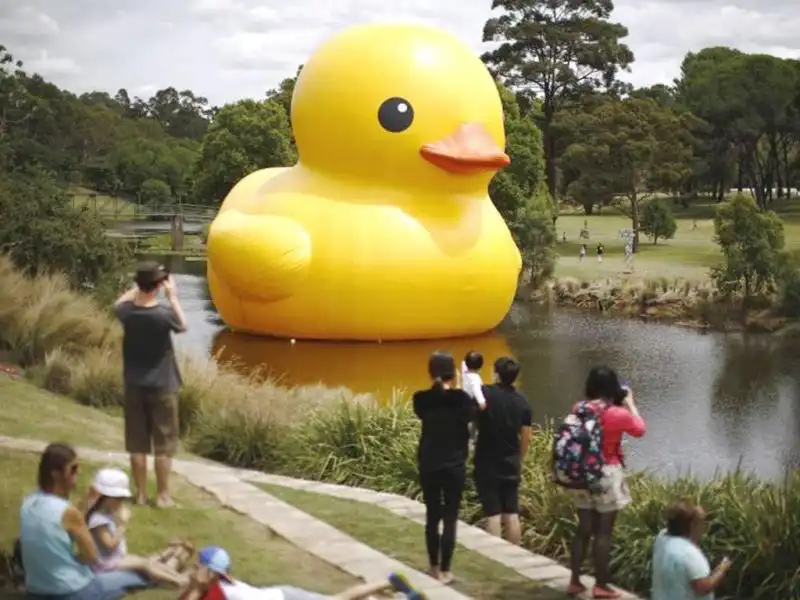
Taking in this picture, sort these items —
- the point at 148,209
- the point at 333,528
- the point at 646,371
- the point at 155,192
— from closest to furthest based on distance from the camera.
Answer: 1. the point at 333,528
2. the point at 646,371
3. the point at 148,209
4. the point at 155,192

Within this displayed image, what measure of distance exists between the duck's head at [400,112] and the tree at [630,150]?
1850cm

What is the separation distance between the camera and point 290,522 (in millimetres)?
6215

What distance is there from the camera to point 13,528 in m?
5.38

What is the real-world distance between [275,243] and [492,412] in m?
10.2

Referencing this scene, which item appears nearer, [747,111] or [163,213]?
[163,213]

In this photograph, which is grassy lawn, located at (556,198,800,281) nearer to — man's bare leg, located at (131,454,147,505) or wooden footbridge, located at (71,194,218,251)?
wooden footbridge, located at (71,194,218,251)

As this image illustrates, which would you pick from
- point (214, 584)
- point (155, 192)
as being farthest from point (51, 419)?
point (155, 192)

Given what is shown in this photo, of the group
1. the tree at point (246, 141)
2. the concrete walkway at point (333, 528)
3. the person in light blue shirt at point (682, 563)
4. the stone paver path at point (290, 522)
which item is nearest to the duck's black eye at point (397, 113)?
the concrete walkway at point (333, 528)

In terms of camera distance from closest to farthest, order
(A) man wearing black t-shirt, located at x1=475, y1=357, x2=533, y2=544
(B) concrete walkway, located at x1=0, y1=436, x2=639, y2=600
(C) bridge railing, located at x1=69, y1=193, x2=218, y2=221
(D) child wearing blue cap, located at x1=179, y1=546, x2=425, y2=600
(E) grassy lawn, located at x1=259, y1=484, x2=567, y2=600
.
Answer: (D) child wearing blue cap, located at x1=179, y1=546, x2=425, y2=600 → (E) grassy lawn, located at x1=259, y1=484, x2=567, y2=600 → (B) concrete walkway, located at x1=0, y1=436, x2=639, y2=600 → (A) man wearing black t-shirt, located at x1=475, y1=357, x2=533, y2=544 → (C) bridge railing, located at x1=69, y1=193, x2=218, y2=221

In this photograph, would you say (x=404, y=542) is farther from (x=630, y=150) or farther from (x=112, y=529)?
(x=630, y=150)

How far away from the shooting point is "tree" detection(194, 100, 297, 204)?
42219 mm

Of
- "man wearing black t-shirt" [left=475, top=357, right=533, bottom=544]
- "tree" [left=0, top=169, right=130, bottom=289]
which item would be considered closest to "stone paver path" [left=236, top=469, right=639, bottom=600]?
"man wearing black t-shirt" [left=475, top=357, right=533, bottom=544]

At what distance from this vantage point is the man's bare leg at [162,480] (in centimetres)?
605

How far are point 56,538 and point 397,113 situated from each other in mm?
12764
